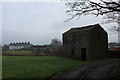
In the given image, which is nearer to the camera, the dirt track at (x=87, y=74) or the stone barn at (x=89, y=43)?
the dirt track at (x=87, y=74)

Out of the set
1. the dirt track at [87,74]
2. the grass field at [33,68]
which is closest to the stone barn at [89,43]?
the grass field at [33,68]

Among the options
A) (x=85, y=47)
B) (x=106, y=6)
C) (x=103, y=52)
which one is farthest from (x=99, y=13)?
(x=103, y=52)

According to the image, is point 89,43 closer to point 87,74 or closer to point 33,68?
point 33,68

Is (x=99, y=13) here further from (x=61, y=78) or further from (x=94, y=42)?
(x=94, y=42)

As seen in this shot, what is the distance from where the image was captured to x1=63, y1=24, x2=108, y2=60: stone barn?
3124 cm

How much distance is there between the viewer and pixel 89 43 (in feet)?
102

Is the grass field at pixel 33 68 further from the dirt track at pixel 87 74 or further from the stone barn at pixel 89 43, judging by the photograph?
the stone barn at pixel 89 43

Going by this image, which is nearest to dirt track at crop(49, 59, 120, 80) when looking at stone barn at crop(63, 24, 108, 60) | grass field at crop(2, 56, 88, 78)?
grass field at crop(2, 56, 88, 78)

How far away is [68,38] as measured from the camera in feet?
121

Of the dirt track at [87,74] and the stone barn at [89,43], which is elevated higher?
the stone barn at [89,43]

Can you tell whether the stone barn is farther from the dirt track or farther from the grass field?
the dirt track

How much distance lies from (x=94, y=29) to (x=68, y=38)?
6.97 metres

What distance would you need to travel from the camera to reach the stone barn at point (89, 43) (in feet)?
103

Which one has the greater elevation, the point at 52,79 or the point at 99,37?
the point at 99,37
